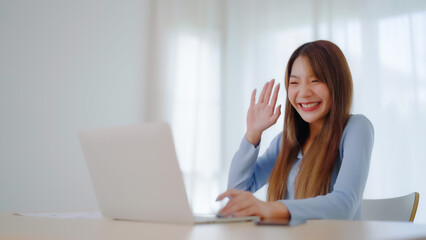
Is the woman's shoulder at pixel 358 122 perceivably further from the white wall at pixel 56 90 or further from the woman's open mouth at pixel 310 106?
the white wall at pixel 56 90

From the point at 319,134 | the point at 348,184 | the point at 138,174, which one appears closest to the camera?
the point at 138,174

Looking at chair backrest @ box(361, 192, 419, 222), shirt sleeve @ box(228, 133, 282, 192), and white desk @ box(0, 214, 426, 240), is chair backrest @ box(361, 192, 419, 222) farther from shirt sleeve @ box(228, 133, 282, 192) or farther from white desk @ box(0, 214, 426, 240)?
white desk @ box(0, 214, 426, 240)

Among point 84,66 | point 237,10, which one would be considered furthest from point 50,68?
point 237,10

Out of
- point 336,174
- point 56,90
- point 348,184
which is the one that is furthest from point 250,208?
point 56,90

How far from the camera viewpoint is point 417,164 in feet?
9.24

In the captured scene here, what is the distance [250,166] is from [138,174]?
804 millimetres

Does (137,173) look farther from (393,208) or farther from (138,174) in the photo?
(393,208)

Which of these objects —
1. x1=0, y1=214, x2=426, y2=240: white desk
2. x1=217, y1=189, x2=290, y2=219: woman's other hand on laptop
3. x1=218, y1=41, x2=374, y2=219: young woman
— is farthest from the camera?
x1=218, y1=41, x2=374, y2=219: young woman

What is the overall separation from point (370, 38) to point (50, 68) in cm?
220

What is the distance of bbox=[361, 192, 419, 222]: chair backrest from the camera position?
1391 millimetres

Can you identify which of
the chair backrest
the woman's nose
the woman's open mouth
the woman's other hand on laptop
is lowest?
the chair backrest

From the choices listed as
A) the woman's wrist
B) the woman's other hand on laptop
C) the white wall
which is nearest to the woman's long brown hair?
the woman's wrist

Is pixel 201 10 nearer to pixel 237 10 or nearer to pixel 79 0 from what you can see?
pixel 237 10

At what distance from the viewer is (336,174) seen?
1338mm
